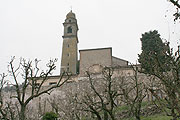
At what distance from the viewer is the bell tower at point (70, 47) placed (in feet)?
140

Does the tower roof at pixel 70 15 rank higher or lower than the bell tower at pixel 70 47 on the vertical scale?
higher

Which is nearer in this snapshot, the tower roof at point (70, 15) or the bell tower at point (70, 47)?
the bell tower at point (70, 47)

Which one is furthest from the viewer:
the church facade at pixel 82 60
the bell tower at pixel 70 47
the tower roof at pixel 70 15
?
the tower roof at pixel 70 15

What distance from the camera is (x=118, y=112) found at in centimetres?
2292

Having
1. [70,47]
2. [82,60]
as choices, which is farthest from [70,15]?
[82,60]

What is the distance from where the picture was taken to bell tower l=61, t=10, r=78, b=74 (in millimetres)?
42612

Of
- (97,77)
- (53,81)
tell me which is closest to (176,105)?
(97,77)

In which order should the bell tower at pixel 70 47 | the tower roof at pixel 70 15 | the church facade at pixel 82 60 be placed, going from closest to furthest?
the church facade at pixel 82 60 < the bell tower at pixel 70 47 < the tower roof at pixel 70 15

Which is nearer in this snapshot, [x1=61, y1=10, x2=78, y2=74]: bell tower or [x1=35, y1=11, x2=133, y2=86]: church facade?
[x1=35, y1=11, x2=133, y2=86]: church facade

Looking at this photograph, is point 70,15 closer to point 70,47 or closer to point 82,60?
point 70,47

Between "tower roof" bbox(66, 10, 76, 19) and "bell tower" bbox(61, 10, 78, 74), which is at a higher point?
"tower roof" bbox(66, 10, 76, 19)

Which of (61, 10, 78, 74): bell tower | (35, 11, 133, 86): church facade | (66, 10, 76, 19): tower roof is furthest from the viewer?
(66, 10, 76, 19): tower roof

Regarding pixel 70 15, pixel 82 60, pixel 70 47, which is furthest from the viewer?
pixel 70 15

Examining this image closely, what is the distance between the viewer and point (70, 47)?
147 ft
